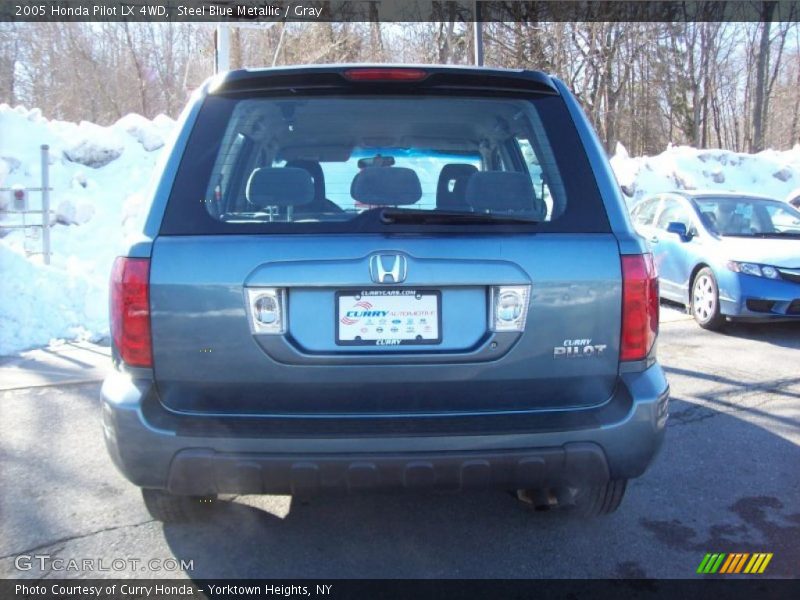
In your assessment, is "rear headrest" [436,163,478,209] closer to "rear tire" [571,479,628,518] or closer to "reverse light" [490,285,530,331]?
"reverse light" [490,285,530,331]

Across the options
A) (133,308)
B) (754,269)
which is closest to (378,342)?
(133,308)

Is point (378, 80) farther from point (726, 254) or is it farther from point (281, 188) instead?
point (726, 254)

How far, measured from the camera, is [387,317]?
2.45 meters

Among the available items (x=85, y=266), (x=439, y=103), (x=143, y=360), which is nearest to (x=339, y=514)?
(x=143, y=360)

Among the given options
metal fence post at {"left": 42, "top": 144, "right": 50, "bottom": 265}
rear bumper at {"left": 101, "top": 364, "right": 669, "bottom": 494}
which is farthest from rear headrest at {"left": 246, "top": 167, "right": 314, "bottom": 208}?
metal fence post at {"left": 42, "top": 144, "right": 50, "bottom": 265}

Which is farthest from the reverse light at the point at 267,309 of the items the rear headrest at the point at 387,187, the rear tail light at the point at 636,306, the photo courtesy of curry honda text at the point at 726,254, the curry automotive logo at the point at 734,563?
the photo courtesy of curry honda text at the point at 726,254

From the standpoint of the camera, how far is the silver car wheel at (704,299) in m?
7.63

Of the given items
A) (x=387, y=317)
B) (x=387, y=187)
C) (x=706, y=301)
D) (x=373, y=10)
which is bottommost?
(x=706, y=301)

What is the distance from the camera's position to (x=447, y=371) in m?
2.48

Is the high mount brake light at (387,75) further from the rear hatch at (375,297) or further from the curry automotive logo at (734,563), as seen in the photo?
the curry automotive logo at (734,563)

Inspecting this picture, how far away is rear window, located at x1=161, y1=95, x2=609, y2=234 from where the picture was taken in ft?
8.29

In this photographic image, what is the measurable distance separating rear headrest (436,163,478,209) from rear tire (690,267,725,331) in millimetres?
5371

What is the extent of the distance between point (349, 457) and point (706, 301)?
6.46 metres

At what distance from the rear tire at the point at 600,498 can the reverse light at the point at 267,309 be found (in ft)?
4.93
